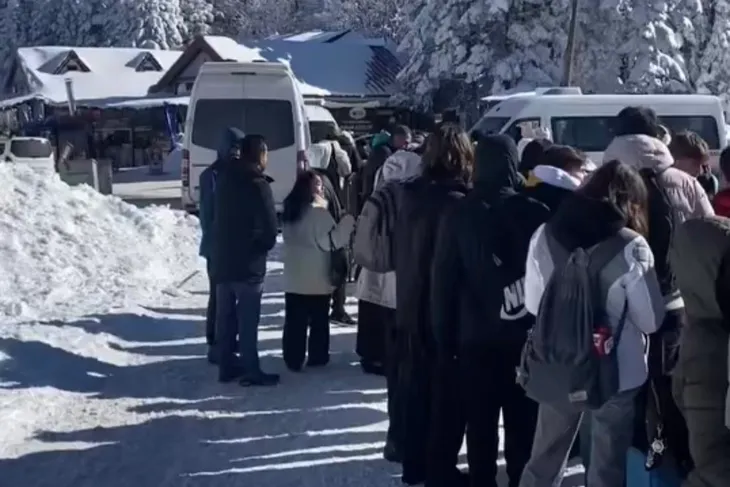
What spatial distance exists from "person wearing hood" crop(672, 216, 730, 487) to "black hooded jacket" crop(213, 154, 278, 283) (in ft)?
16.6

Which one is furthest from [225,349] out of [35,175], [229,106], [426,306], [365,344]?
[35,175]

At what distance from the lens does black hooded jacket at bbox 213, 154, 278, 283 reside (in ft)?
28.3

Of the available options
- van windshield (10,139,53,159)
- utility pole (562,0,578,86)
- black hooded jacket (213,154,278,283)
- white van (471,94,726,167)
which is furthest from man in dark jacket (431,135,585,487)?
utility pole (562,0,578,86)

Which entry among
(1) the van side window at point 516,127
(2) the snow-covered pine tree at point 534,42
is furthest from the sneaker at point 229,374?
(2) the snow-covered pine tree at point 534,42

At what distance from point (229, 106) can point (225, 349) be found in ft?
26.9

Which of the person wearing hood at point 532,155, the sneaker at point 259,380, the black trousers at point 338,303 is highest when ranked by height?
the person wearing hood at point 532,155

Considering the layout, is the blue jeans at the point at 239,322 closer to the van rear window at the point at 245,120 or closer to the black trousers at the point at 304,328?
the black trousers at the point at 304,328

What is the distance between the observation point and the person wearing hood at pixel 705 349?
3865 mm

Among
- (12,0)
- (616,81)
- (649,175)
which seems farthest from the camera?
(12,0)

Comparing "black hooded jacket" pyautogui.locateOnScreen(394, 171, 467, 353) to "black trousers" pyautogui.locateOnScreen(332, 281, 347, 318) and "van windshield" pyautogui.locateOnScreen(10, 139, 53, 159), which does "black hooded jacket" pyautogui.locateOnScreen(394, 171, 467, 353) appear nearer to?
"black trousers" pyautogui.locateOnScreen(332, 281, 347, 318)

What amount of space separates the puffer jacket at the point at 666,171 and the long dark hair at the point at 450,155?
2.46 ft

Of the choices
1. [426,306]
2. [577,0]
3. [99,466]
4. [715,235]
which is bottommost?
[99,466]

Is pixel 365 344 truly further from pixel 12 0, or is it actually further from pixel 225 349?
pixel 12 0

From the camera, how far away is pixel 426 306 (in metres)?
6.20
